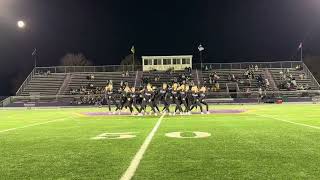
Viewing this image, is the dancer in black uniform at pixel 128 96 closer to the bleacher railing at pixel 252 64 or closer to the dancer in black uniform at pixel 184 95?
the dancer in black uniform at pixel 184 95

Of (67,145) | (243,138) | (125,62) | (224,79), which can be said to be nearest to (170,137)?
(243,138)

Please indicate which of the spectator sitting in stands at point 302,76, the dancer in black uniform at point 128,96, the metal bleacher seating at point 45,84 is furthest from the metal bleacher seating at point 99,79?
the dancer in black uniform at point 128,96

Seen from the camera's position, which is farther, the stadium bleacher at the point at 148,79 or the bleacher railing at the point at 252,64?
the bleacher railing at the point at 252,64

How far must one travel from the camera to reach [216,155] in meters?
8.14

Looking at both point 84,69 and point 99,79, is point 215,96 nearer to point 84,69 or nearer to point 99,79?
point 99,79

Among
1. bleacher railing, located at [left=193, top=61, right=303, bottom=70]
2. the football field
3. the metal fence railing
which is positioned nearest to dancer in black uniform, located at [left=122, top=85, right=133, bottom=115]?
the football field

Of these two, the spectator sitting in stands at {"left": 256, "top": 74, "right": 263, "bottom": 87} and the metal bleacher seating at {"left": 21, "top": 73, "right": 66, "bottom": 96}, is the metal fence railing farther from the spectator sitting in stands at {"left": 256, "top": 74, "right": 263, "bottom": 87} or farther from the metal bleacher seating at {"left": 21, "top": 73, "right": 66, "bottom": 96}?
the spectator sitting in stands at {"left": 256, "top": 74, "right": 263, "bottom": 87}

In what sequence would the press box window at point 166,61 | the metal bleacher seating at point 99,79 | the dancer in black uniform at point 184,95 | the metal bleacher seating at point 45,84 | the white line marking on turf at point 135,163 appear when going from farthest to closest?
the press box window at point 166,61
the metal bleacher seating at point 99,79
the metal bleacher seating at point 45,84
the dancer in black uniform at point 184,95
the white line marking on turf at point 135,163

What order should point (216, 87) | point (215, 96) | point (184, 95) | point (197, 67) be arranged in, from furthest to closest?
point (197, 67)
point (216, 87)
point (215, 96)
point (184, 95)

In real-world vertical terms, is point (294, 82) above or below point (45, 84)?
below

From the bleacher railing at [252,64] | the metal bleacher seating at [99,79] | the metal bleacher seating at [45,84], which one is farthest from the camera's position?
the bleacher railing at [252,64]

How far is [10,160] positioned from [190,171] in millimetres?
3323

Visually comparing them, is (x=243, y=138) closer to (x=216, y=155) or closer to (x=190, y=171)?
(x=216, y=155)

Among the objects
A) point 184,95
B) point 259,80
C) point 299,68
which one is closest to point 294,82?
point 259,80
